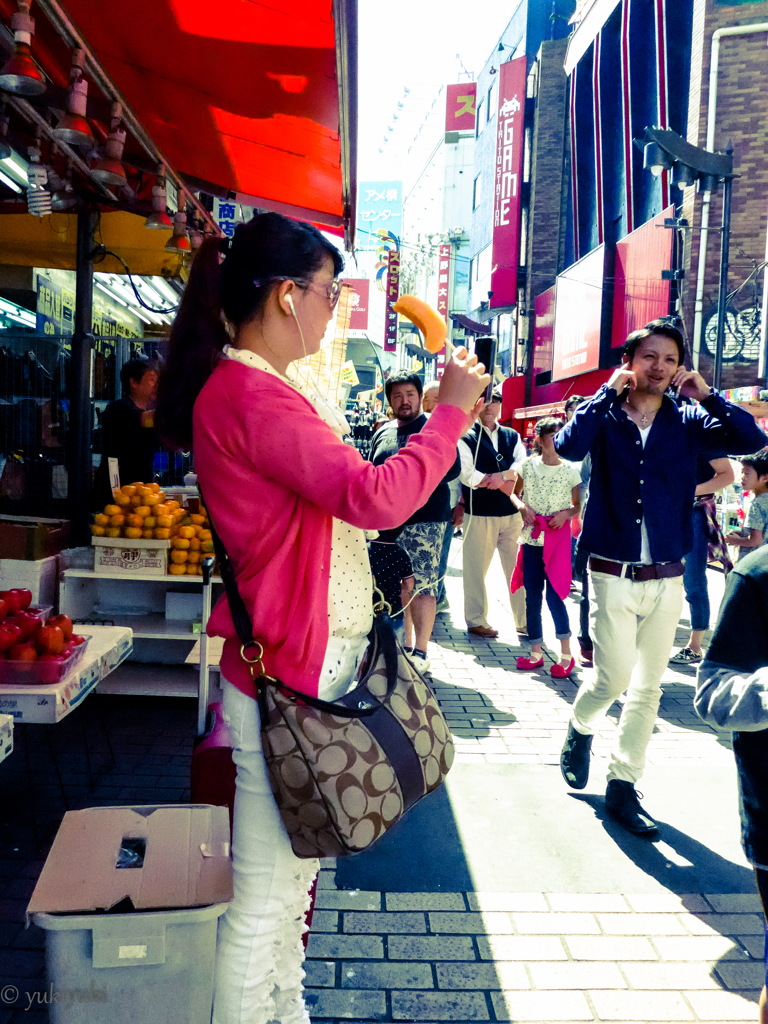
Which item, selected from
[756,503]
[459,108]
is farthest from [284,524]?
[459,108]

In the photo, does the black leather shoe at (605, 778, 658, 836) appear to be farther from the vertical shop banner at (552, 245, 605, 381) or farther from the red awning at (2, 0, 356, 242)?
the vertical shop banner at (552, 245, 605, 381)

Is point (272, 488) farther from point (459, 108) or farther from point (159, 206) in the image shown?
point (459, 108)

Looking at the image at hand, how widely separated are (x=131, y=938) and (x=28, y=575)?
11.2ft

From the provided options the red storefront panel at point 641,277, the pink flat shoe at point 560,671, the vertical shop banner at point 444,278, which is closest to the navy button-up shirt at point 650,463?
the pink flat shoe at point 560,671

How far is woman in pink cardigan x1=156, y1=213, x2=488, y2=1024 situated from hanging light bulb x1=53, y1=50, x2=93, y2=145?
2607 millimetres

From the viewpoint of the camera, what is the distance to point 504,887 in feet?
10.3

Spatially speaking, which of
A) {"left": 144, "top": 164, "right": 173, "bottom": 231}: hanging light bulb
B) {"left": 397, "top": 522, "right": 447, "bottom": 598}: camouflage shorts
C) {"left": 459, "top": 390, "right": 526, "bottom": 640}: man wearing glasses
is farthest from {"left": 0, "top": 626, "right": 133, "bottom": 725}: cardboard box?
{"left": 459, "top": 390, "right": 526, "bottom": 640}: man wearing glasses

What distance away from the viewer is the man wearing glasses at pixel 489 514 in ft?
23.0

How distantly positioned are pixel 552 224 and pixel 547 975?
24.9 meters

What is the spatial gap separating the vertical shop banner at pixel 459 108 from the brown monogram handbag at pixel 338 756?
4342 centimetres

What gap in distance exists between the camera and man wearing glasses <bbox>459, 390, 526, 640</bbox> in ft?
23.0

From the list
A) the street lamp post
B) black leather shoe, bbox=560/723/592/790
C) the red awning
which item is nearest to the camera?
the red awning

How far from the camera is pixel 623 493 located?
363cm

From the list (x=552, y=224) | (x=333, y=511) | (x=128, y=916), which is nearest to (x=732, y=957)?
(x=128, y=916)
